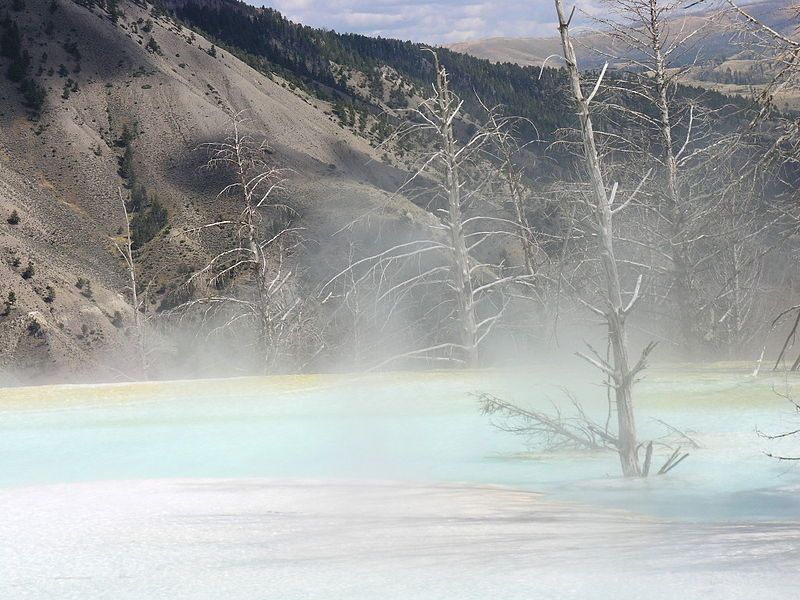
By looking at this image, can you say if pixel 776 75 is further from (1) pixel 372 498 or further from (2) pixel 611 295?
(1) pixel 372 498

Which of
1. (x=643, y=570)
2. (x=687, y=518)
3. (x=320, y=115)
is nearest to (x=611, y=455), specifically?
(x=687, y=518)

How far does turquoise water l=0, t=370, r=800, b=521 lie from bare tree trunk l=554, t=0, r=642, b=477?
0.41 m

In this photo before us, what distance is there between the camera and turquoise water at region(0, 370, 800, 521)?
30.1ft

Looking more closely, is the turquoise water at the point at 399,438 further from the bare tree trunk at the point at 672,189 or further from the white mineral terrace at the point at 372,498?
the bare tree trunk at the point at 672,189

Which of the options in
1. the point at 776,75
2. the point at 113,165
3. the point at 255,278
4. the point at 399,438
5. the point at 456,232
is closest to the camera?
the point at 776,75

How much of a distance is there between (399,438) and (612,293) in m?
4.35

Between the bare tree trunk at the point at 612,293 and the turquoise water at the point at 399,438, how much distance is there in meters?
0.41

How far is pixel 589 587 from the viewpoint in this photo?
186 inches

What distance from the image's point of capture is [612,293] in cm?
908

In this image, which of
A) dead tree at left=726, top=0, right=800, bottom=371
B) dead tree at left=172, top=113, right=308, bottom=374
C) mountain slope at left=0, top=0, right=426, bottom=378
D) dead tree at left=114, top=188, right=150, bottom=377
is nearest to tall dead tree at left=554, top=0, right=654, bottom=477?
dead tree at left=726, top=0, right=800, bottom=371

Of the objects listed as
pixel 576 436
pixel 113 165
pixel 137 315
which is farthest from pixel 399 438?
pixel 113 165

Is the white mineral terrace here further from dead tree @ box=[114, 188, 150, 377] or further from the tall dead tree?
dead tree @ box=[114, 188, 150, 377]

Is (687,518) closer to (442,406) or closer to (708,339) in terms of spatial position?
(442,406)

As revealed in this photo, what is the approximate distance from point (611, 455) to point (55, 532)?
624cm
